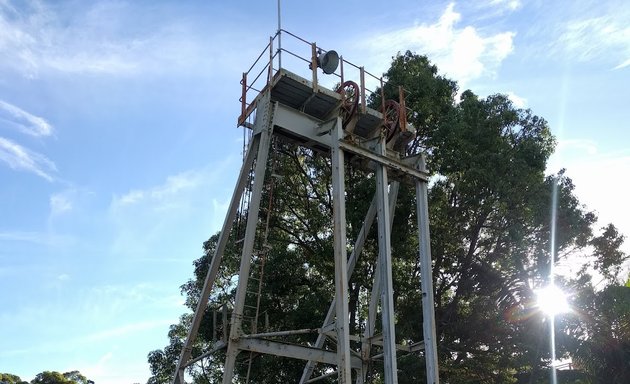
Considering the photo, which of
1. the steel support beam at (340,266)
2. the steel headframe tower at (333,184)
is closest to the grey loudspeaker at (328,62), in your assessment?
the steel headframe tower at (333,184)

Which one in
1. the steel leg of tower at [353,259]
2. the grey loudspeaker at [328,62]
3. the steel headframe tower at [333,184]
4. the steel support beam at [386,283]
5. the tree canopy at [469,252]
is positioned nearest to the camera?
the steel support beam at [386,283]

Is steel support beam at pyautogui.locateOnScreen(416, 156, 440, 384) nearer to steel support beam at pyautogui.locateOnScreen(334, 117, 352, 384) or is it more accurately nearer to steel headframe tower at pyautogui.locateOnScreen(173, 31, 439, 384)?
steel headframe tower at pyautogui.locateOnScreen(173, 31, 439, 384)

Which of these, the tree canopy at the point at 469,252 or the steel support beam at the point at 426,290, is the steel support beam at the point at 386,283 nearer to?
the steel support beam at the point at 426,290

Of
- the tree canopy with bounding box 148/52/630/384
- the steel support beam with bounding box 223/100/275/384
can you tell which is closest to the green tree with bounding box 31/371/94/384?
the tree canopy with bounding box 148/52/630/384

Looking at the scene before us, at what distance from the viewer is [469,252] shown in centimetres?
1936

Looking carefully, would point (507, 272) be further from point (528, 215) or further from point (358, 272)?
point (358, 272)

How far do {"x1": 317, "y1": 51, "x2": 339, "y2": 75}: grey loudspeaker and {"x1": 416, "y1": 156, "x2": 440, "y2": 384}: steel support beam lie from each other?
3.11 metres

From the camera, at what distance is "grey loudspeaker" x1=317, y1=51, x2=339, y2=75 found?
13.3 meters

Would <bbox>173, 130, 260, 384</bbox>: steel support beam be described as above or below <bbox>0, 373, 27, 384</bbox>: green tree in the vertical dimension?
above

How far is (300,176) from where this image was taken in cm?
2167

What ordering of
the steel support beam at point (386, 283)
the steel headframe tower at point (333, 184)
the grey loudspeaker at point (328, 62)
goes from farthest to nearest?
the grey loudspeaker at point (328, 62)
the steel headframe tower at point (333, 184)
the steel support beam at point (386, 283)

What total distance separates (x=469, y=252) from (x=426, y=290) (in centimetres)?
710

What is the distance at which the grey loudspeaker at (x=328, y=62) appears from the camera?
13.3 metres

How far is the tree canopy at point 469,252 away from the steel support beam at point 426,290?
3.54 m
